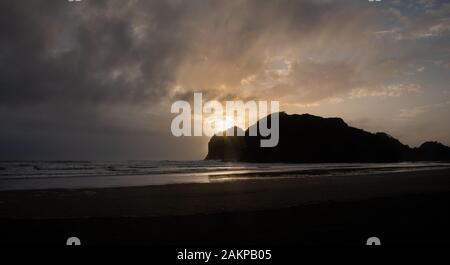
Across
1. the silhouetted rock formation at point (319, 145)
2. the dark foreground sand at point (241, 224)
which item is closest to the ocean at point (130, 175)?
the dark foreground sand at point (241, 224)

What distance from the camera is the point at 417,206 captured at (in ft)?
37.0

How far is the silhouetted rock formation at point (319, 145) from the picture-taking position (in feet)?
406

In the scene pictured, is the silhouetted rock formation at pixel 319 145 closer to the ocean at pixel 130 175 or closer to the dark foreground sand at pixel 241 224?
the ocean at pixel 130 175

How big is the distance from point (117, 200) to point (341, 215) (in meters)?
10.2

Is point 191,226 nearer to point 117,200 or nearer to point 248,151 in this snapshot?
point 117,200

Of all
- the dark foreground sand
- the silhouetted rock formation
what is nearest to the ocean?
the dark foreground sand

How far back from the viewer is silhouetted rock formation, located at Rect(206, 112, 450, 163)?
12382 centimetres

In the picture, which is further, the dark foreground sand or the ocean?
the ocean

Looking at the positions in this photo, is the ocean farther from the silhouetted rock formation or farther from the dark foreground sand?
the silhouetted rock formation

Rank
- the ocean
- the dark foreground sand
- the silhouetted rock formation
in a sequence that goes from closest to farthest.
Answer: the dark foreground sand
the ocean
the silhouetted rock formation

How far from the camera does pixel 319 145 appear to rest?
423 feet

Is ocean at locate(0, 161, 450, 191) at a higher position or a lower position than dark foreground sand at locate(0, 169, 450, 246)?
higher
